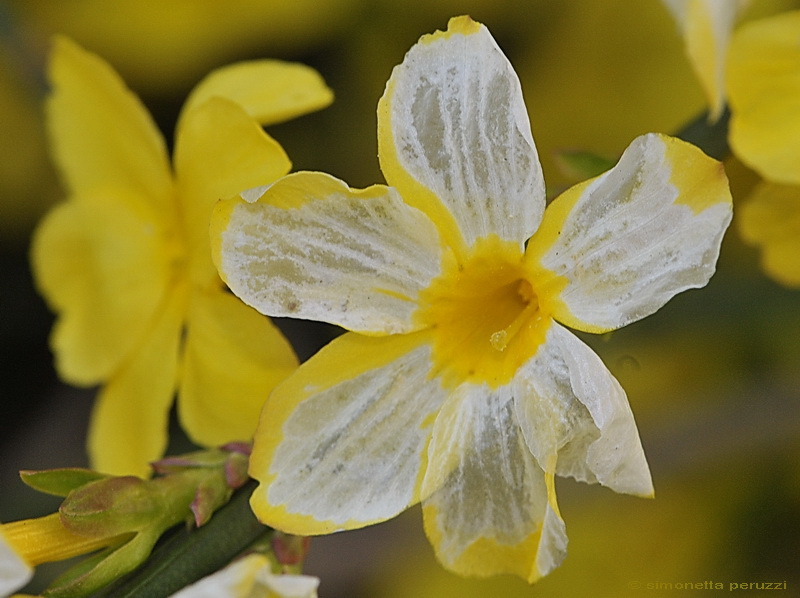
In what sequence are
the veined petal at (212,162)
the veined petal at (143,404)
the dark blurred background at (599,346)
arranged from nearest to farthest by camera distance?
the veined petal at (212,162) → the veined petal at (143,404) → the dark blurred background at (599,346)

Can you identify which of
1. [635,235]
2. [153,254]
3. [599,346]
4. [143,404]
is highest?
[635,235]

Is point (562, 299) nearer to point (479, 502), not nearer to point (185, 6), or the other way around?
point (479, 502)

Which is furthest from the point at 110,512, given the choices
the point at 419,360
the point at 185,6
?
the point at 185,6

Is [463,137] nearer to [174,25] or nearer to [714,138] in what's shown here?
[714,138]

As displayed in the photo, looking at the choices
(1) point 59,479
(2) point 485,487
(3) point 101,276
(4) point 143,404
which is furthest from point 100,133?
(2) point 485,487

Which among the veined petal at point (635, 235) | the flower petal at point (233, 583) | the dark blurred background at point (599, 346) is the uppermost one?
the veined petal at point (635, 235)

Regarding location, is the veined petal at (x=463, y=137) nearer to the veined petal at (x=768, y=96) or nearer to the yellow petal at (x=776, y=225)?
the veined petal at (x=768, y=96)

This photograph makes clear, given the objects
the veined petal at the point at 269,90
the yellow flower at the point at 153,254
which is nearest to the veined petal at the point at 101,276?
the yellow flower at the point at 153,254
